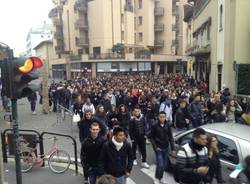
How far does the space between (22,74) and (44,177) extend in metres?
3.43

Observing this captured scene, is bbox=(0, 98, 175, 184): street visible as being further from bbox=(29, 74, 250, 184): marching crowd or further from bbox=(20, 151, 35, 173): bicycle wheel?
bbox=(29, 74, 250, 184): marching crowd

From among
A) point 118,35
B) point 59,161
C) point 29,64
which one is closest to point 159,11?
point 118,35

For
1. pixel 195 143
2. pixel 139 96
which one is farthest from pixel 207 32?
pixel 195 143

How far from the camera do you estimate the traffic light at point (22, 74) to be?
236 inches

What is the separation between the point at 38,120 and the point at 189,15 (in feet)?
94.3

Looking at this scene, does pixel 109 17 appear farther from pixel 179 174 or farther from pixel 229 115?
pixel 179 174

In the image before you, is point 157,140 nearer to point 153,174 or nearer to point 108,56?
point 153,174

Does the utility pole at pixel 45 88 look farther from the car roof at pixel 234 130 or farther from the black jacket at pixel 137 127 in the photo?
the car roof at pixel 234 130

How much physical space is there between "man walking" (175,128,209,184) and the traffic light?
270cm

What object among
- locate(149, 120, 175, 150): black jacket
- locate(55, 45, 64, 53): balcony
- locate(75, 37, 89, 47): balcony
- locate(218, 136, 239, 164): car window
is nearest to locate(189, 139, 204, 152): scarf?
locate(218, 136, 239, 164): car window

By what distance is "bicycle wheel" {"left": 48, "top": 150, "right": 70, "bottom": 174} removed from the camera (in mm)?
8977

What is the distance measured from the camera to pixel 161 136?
7812 mm

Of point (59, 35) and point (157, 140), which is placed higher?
point (59, 35)

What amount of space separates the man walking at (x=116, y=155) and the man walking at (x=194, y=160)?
3.07 ft
